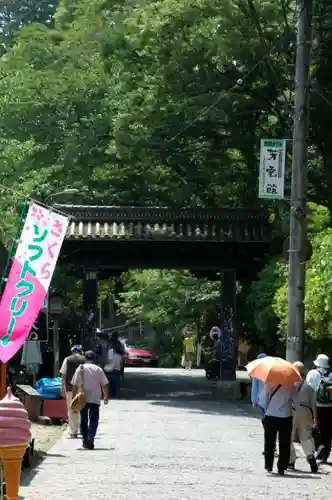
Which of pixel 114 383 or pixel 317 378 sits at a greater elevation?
pixel 317 378

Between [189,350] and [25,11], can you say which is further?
[25,11]

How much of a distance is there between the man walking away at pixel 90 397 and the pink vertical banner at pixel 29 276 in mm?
7519

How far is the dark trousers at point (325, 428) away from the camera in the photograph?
1909 cm

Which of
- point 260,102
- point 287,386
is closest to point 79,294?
point 260,102

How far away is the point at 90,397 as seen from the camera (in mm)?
20031

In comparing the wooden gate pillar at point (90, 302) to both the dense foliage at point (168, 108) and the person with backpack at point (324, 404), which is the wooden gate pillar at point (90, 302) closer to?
the dense foliage at point (168, 108)

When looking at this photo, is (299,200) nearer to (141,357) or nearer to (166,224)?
(166,224)

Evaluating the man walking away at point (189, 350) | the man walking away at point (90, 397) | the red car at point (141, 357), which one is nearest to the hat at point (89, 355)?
the man walking away at point (90, 397)

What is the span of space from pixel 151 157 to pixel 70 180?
456 centimetres

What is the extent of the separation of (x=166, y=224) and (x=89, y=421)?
580 inches

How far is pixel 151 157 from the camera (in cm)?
3203

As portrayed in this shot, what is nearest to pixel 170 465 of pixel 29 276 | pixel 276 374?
pixel 276 374

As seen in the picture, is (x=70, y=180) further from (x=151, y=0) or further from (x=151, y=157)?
(x=151, y=0)

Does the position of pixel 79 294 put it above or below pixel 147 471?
above
